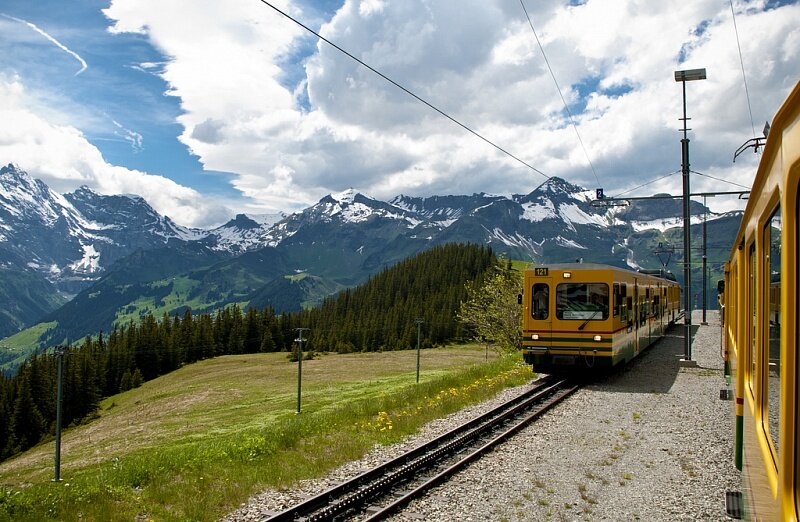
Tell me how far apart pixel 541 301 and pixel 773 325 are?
16740 millimetres

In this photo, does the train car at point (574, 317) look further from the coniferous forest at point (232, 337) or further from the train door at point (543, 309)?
the coniferous forest at point (232, 337)

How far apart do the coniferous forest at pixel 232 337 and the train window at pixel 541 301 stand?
69002 mm

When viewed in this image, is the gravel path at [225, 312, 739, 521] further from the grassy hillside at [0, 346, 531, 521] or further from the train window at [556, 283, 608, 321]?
the train window at [556, 283, 608, 321]

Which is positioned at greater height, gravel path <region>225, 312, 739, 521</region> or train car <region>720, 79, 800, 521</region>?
train car <region>720, 79, 800, 521</region>

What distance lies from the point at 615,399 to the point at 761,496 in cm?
1418

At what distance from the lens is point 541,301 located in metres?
20.6

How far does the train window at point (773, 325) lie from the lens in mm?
3652

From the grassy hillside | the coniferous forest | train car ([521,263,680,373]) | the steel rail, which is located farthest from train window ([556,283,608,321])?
the coniferous forest

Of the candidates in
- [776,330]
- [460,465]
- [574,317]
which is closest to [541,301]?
[574,317]

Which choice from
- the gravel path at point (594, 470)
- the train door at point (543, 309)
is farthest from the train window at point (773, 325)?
the train door at point (543, 309)

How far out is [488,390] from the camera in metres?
19.0

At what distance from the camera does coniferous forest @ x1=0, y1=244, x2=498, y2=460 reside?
87356 mm

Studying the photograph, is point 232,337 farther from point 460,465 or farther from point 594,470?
point 594,470

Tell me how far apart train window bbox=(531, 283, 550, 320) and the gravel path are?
146 inches
